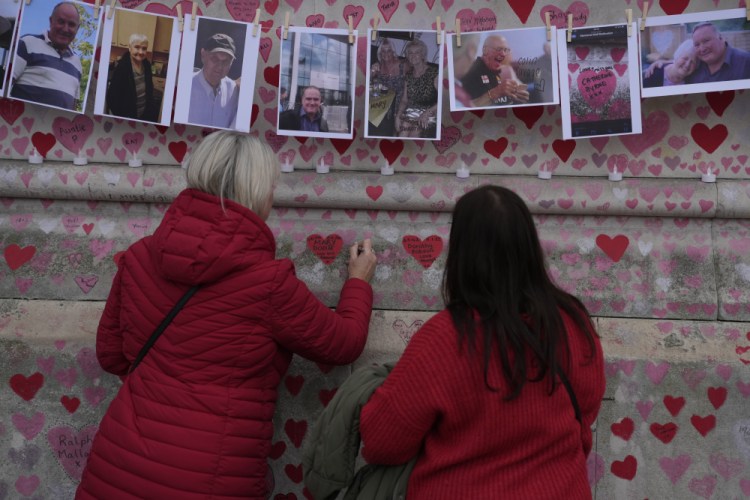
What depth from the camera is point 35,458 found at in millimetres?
2992

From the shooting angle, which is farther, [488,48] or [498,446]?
[488,48]

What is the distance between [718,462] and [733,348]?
0.42m

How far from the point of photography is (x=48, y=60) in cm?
296

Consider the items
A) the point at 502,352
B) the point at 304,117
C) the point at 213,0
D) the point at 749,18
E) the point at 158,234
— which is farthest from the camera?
the point at 213,0

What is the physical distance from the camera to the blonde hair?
2205 mm

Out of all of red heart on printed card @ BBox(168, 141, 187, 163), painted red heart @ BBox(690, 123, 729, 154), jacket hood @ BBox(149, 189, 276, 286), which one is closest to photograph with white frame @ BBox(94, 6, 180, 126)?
red heart on printed card @ BBox(168, 141, 187, 163)

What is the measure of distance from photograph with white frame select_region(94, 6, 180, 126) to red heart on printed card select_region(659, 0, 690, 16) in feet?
6.11

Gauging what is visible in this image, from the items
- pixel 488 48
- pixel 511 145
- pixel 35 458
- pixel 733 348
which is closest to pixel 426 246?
pixel 511 145

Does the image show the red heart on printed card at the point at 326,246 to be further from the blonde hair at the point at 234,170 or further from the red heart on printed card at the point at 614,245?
the red heart on printed card at the point at 614,245

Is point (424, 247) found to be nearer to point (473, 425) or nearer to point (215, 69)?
point (215, 69)

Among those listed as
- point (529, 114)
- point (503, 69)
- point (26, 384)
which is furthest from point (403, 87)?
point (26, 384)

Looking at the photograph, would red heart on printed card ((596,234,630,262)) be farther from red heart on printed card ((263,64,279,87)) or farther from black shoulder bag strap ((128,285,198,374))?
black shoulder bag strap ((128,285,198,374))

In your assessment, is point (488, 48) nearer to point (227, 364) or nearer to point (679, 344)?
point (679, 344)

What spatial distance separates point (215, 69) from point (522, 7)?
122cm
